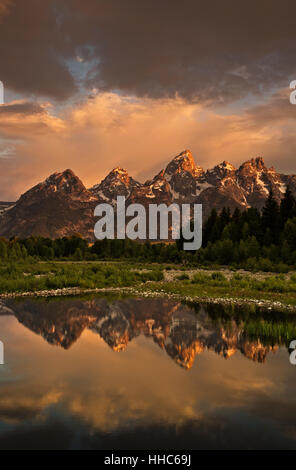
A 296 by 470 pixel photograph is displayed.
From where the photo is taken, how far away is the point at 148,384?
38.5ft

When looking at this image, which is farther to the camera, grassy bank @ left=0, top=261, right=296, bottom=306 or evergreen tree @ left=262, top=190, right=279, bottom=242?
evergreen tree @ left=262, top=190, right=279, bottom=242

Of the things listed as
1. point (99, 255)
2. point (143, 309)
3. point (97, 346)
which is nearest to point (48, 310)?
point (143, 309)

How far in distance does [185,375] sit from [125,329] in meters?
7.92

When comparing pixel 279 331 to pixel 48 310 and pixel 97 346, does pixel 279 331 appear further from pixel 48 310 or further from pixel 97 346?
pixel 48 310

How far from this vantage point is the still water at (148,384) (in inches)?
327

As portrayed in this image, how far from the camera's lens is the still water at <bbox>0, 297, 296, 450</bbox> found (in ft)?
27.2

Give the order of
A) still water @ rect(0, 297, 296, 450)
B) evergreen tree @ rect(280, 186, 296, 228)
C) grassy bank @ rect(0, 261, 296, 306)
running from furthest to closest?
evergreen tree @ rect(280, 186, 296, 228) → grassy bank @ rect(0, 261, 296, 306) → still water @ rect(0, 297, 296, 450)

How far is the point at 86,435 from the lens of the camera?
8258mm

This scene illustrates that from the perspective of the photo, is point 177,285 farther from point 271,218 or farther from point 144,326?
point 271,218

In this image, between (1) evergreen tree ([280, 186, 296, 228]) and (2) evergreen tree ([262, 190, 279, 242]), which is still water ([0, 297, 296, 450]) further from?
(1) evergreen tree ([280, 186, 296, 228])

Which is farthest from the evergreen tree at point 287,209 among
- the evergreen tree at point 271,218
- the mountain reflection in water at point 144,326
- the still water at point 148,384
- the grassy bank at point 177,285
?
the still water at point 148,384

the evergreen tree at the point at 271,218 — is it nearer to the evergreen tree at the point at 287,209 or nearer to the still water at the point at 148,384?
the evergreen tree at the point at 287,209

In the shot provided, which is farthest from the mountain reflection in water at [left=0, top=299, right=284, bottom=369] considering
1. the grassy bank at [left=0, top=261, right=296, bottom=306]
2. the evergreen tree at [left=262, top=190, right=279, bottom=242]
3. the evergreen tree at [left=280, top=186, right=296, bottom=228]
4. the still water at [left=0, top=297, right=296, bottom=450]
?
the evergreen tree at [left=280, top=186, right=296, bottom=228]

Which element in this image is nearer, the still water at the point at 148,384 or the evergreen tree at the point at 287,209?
the still water at the point at 148,384
